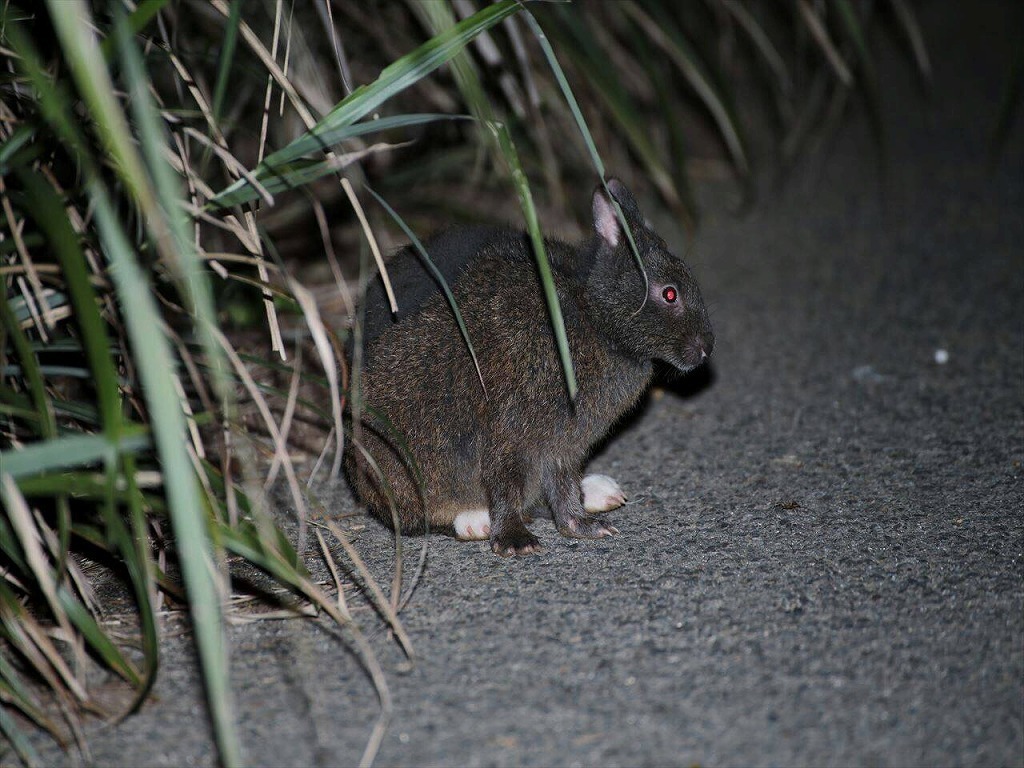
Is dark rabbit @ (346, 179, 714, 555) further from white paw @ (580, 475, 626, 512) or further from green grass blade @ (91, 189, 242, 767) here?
green grass blade @ (91, 189, 242, 767)

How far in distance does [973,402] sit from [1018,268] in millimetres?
1442

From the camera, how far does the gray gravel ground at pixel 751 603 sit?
7.48 ft

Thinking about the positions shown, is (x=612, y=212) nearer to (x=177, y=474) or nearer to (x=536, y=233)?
(x=536, y=233)

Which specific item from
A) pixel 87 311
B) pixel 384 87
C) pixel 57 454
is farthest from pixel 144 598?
pixel 384 87

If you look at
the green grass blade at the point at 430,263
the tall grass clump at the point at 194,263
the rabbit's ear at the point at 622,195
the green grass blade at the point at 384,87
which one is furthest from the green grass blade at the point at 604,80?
the green grass blade at the point at 384,87

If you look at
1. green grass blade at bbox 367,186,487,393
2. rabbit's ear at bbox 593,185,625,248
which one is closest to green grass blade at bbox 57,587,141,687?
green grass blade at bbox 367,186,487,393

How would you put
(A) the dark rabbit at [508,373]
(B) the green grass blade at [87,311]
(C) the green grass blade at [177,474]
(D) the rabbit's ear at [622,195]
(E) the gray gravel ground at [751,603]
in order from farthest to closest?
(D) the rabbit's ear at [622,195] < (A) the dark rabbit at [508,373] < (E) the gray gravel ground at [751,603] < (B) the green grass blade at [87,311] < (C) the green grass blade at [177,474]

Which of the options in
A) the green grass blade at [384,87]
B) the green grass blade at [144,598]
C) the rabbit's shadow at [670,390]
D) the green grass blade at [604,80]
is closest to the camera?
the green grass blade at [144,598]

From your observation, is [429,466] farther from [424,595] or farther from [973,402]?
[973,402]

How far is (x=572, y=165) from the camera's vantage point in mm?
5895

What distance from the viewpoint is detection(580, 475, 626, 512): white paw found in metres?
3.45

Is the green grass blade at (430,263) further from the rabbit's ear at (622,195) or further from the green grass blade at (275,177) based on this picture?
the rabbit's ear at (622,195)

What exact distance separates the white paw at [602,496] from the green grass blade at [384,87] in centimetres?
144

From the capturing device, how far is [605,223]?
11.2 ft
